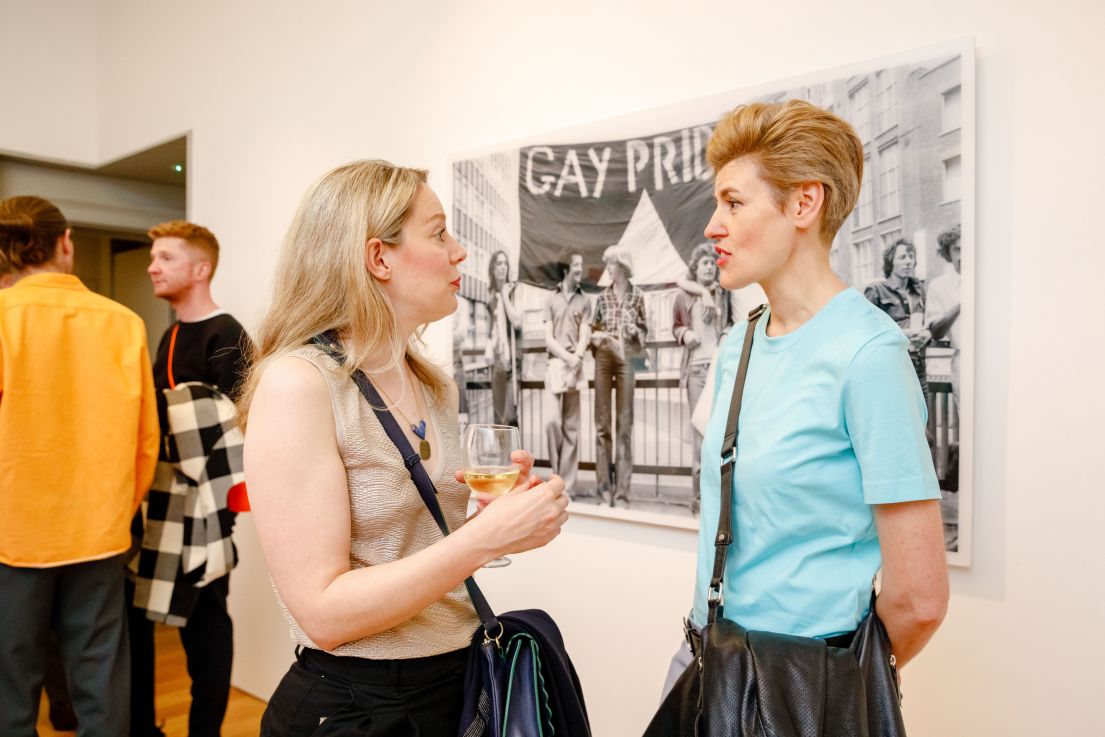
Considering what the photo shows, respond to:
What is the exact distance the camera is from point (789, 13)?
2203 millimetres

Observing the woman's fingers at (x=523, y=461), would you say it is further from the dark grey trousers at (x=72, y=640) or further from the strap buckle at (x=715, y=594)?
the dark grey trousers at (x=72, y=640)

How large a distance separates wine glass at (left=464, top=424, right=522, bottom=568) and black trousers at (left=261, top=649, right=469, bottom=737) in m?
0.23

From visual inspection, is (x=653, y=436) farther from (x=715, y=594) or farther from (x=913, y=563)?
(x=913, y=563)

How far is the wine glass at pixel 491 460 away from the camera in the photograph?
128 cm

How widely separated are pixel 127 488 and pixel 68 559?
0.28 m

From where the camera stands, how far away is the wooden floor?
352 centimetres

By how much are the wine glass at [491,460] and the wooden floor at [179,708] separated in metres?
2.86

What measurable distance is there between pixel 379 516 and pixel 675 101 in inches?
67.6

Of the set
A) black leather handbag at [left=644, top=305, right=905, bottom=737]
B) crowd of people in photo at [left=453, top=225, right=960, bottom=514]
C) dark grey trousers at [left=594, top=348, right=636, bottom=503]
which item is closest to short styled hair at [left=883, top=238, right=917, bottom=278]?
crowd of people in photo at [left=453, top=225, right=960, bottom=514]

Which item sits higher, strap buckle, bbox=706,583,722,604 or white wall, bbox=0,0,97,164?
white wall, bbox=0,0,97,164

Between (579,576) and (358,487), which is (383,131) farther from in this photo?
(358,487)

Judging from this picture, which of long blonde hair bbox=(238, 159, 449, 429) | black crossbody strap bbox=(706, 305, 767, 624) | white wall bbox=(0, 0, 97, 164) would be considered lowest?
black crossbody strap bbox=(706, 305, 767, 624)

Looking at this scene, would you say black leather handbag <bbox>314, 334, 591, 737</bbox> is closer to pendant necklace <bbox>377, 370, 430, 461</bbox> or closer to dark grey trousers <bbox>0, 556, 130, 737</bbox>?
pendant necklace <bbox>377, 370, 430, 461</bbox>

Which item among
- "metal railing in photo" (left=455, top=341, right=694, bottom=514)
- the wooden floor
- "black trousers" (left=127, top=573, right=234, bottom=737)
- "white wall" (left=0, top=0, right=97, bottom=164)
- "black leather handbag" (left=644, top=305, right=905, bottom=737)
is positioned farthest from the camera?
"white wall" (left=0, top=0, right=97, bottom=164)
